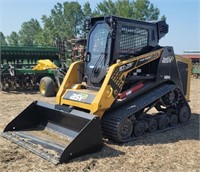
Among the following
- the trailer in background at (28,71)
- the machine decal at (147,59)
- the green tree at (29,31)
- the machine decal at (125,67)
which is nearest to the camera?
the machine decal at (125,67)

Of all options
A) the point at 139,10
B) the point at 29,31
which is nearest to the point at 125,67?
the point at 139,10

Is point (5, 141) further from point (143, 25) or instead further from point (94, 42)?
point (143, 25)

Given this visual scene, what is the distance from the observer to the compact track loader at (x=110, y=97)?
544 cm

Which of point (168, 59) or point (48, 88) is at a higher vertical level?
point (168, 59)

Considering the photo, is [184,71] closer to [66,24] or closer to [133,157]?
[133,157]

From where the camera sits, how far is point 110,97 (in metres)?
5.85

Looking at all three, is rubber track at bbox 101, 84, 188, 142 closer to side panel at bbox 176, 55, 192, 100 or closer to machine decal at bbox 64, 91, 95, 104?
machine decal at bbox 64, 91, 95, 104

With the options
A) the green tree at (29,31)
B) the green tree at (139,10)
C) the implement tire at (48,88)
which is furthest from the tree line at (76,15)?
the implement tire at (48,88)

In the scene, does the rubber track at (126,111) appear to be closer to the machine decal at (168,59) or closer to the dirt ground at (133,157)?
the dirt ground at (133,157)

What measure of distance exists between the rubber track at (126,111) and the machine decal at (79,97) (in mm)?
432

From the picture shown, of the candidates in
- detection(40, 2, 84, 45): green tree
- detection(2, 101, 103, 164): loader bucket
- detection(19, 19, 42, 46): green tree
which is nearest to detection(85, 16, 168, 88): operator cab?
detection(2, 101, 103, 164): loader bucket

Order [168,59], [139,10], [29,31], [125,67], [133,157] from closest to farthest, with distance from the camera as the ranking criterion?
[133,157]
[125,67]
[168,59]
[139,10]
[29,31]

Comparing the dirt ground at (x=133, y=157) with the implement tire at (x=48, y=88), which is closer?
the dirt ground at (x=133, y=157)

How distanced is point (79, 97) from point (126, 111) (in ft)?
3.05
